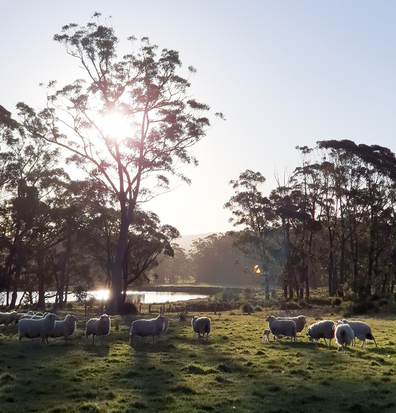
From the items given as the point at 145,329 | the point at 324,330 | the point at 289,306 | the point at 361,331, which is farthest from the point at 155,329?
the point at 289,306

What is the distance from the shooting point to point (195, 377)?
1198 cm

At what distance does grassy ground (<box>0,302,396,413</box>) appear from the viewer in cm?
947

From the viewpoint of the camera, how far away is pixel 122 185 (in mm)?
36531

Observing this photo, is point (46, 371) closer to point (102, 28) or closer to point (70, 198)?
point (102, 28)

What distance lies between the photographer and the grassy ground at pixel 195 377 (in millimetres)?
9469

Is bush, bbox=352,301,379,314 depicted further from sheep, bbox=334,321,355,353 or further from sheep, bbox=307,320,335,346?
sheep, bbox=334,321,355,353

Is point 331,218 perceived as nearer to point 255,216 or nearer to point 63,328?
point 255,216

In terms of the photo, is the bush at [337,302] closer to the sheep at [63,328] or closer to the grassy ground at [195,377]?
the grassy ground at [195,377]

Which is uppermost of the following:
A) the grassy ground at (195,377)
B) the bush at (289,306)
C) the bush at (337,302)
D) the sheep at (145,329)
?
the sheep at (145,329)

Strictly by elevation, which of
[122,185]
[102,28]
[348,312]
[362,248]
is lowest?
[348,312]

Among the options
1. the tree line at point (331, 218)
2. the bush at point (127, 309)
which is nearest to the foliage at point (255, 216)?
the tree line at point (331, 218)

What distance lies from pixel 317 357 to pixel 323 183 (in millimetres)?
44776

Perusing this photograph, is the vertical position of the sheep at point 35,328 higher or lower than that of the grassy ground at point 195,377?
higher

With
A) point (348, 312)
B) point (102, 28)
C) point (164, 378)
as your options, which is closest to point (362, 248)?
point (348, 312)
